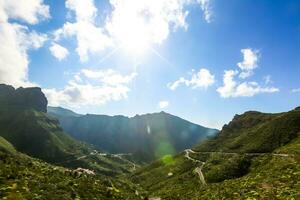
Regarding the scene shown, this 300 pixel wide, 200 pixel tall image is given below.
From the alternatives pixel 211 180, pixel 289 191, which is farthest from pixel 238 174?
pixel 289 191

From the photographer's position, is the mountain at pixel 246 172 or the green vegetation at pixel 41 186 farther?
the mountain at pixel 246 172

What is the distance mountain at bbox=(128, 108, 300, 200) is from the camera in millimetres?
75188

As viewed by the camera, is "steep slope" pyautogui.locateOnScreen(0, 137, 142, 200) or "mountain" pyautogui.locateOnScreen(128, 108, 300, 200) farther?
"mountain" pyautogui.locateOnScreen(128, 108, 300, 200)

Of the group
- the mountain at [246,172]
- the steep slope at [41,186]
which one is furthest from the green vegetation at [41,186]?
the mountain at [246,172]

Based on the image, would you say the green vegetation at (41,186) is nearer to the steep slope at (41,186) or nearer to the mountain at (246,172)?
the steep slope at (41,186)

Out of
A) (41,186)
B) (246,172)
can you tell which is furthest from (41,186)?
(246,172)

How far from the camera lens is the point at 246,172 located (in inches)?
4437

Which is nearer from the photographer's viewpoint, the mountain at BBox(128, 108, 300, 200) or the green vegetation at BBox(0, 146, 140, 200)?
the green vegetation at BBox(0, 146, 140, 200)

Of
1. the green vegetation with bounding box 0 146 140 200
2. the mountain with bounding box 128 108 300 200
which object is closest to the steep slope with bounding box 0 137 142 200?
the green vegetation with bounding box 0 146 140 200

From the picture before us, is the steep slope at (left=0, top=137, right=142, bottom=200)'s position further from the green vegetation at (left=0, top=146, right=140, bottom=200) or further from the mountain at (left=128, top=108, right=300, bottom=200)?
the mountain at (left=128, top=108, right=300, bottom=200)

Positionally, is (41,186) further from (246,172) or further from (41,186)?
(246,172)

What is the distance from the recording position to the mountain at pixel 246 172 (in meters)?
75.2

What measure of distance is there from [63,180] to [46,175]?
4.39 m

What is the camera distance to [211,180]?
4417 inches
